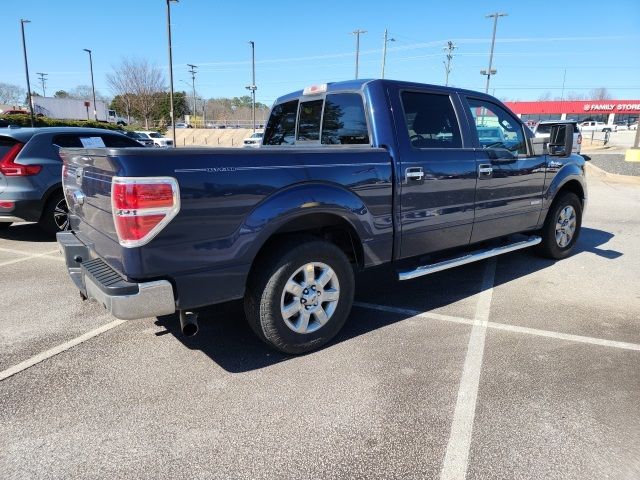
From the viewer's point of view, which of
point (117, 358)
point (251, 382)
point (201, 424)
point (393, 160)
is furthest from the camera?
point (393, 160)

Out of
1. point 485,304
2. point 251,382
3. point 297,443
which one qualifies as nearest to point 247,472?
point 297,443

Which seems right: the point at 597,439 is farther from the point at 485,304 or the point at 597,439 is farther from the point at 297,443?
the point at 485,304

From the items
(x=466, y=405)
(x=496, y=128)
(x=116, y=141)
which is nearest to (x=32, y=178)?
(x=116, y=141)

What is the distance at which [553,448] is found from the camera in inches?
95.7

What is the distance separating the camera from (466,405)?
111 inches

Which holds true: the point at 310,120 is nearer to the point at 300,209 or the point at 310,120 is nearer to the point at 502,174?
the point at 300,209

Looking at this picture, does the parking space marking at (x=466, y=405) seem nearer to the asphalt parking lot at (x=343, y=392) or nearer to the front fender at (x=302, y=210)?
the asphalt parking lot at (x=343, y=392)

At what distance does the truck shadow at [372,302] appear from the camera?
3461 millimetres

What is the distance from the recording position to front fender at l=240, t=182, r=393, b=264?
2.95 metres

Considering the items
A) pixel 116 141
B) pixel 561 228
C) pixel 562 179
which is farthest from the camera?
pixel 116 141

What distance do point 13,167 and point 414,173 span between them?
215 inches

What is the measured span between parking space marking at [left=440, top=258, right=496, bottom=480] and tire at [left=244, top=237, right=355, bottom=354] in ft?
3.27

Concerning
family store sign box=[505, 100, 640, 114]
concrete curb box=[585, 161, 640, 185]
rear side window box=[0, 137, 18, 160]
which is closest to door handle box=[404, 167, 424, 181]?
rear side window box=[0, 137, 18, 160]

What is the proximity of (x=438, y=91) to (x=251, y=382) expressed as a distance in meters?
3.05
